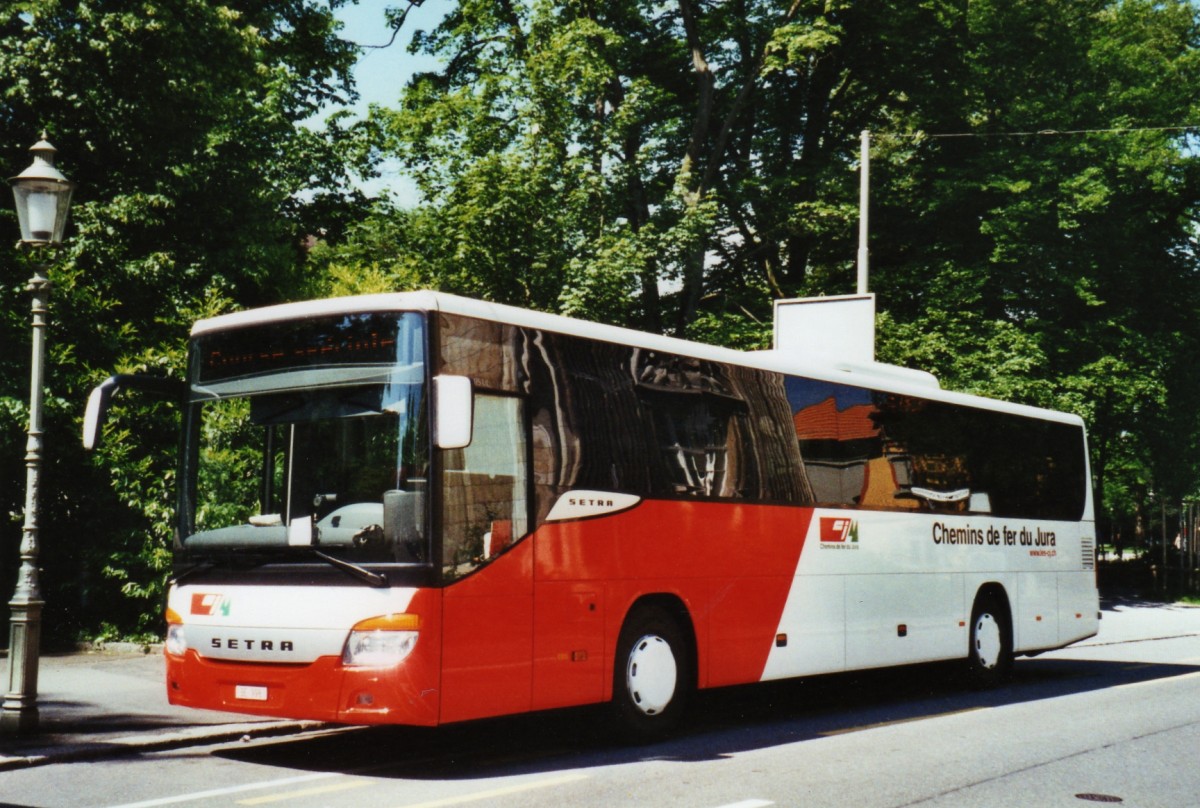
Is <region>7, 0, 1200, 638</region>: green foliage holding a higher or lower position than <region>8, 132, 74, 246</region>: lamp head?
higher

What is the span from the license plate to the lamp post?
220 cm

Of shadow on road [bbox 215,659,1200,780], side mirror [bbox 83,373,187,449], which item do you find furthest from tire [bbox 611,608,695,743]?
side mirror [bbox 83,373,187,449]

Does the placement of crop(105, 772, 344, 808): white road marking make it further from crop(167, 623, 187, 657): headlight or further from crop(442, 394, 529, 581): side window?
crop(442, 394, 529, 581): side window

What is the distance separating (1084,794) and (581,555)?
142 inches

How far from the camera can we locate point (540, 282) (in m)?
19.8

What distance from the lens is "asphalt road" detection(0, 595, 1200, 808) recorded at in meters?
7.81

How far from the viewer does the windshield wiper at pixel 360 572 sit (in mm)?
8227

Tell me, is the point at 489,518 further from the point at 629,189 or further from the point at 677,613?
the point at 629,189

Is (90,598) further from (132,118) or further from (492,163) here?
(492,163)

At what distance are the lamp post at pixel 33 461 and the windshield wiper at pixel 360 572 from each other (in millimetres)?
3024

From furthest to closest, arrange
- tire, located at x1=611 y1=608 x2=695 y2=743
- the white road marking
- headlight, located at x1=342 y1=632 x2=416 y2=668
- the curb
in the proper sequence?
tire, located at x1=611 y1=608 x2=695 y2=743 → the curb → headlight, located at x1=342 y1=632 x2=416 y2=668 → the white road marking

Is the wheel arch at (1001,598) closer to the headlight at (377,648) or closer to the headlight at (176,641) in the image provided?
the headlight at (377,648)

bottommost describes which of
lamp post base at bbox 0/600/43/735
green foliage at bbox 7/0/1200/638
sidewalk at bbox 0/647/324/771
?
sidewalk at bbox 0/647/324/771

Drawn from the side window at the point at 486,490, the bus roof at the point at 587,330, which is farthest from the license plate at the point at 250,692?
the bus roof at the point at 587,330
